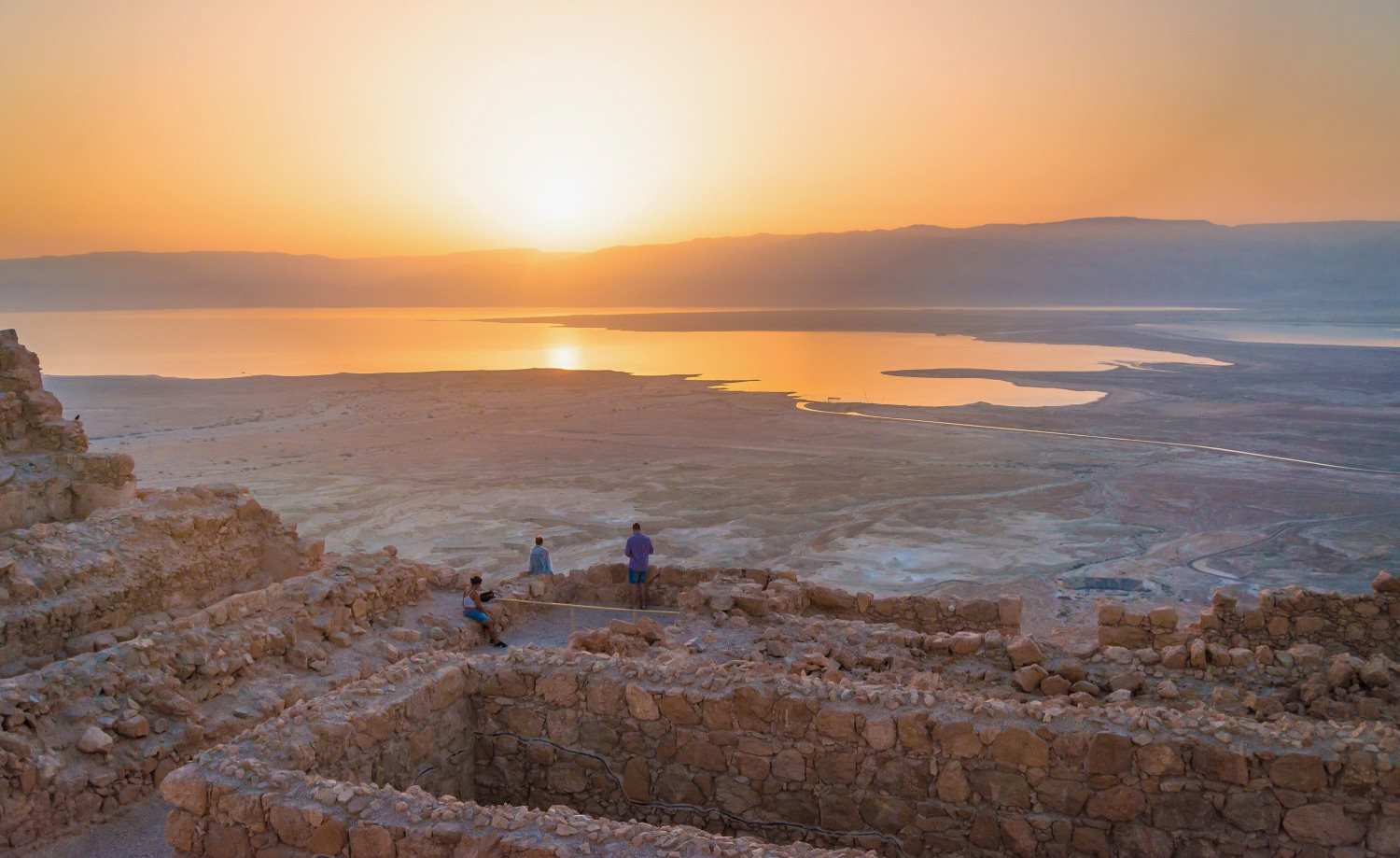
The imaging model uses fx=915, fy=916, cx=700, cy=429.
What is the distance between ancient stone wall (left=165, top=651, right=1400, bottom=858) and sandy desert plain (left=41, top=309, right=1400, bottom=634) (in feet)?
25.0

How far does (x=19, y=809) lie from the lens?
6.05 m

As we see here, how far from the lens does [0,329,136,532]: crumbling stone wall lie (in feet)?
33.9

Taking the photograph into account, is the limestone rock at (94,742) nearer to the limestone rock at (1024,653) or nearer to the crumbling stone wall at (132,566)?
the crumbling stone wall at (132,566)

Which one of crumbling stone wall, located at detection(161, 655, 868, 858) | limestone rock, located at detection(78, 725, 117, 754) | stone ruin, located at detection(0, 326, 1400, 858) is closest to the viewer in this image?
crumbling stone wall, located at detection(161, 655, 868, 858)

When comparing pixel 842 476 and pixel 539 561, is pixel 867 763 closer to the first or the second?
pixel 539 561

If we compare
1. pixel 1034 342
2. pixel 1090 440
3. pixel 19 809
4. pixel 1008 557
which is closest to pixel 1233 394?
pixel 1090 440

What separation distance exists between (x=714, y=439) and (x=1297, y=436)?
17583mm

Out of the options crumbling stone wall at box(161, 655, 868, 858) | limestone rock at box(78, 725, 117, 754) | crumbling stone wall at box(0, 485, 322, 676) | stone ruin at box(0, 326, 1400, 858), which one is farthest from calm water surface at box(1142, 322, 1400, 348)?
limestone rock at box(78, 725, 117, 754)

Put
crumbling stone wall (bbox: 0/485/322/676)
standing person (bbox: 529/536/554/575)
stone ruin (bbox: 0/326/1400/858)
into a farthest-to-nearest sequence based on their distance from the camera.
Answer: standing person (bbox: 529/536/554/575) → crumbling stone wall (bbox: 0/485/322/676) → stone ruin (bbox: 0/326/1400/858)

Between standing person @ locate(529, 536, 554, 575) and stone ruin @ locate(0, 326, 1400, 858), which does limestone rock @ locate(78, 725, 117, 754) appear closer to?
stone ruin @ locate(0, 326, 1400, 858)

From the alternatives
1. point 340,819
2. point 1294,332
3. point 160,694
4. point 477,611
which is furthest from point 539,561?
point 1294,332

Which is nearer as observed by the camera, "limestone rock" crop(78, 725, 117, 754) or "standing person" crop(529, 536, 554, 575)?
"limestone rock" crop(78, 725, 117, 754)

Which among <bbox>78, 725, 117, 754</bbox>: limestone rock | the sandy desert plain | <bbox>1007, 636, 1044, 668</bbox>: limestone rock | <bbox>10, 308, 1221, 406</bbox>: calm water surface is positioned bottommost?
the sandy desert plain

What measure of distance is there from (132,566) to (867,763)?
25.8ft
